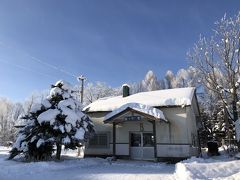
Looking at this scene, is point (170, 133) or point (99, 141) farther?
point (99, 141)

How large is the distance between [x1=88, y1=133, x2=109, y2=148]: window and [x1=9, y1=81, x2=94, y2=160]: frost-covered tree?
13.1 ft

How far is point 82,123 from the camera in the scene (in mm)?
18094

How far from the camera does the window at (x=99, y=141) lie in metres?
21.6

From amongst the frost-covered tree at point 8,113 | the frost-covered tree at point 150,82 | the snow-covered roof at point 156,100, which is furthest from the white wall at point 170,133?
the frost-covered tree at point 150,82

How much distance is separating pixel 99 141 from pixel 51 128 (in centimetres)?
617

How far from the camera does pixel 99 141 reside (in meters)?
21.9

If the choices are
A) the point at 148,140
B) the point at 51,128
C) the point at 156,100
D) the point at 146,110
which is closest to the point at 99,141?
the point at 148,140

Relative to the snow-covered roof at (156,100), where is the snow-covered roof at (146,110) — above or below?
below

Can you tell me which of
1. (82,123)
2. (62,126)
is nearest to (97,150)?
(82,123)

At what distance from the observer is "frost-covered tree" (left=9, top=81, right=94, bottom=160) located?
1639 cm

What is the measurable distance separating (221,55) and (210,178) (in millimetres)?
13360

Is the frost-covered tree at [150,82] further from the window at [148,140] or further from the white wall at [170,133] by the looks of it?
the window at [148,140]

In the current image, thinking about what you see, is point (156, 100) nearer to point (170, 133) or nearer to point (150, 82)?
point (170, 133)

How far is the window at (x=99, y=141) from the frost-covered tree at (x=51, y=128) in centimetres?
399
